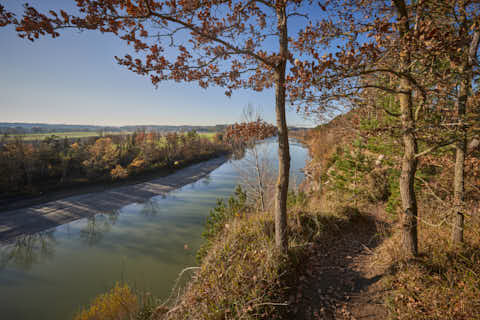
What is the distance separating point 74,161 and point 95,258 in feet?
64.2

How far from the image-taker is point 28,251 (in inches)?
432

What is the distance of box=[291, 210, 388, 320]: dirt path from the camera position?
318 cm

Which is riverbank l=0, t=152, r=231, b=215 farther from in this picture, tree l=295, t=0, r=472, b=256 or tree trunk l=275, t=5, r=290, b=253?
tree l=295, t=0, r=472, b=256

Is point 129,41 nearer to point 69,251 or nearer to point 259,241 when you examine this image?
point 259,241

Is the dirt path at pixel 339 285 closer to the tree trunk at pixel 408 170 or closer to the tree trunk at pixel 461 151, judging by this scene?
the tree trunk at pixel 408 170

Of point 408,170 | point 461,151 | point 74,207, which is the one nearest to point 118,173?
point 74,207

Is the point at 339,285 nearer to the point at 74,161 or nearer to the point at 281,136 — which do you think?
the point at 281,136

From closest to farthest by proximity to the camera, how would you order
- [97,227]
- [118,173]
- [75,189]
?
[97,227]
[75,189]
[118,173]

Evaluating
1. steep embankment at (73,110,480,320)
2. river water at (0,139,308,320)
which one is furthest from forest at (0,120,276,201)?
river water at (0,139,308,320)

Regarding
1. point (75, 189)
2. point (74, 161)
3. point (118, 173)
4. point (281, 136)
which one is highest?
point (281, 136)

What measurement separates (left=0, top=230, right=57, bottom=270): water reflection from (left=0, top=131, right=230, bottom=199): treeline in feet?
30.3

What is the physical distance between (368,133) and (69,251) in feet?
51.2

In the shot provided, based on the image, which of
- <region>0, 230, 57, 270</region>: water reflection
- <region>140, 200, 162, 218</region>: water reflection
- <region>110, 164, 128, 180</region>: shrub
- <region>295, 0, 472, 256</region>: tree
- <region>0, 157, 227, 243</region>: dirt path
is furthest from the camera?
<region>110, 164, 128, 180</region>: shrub

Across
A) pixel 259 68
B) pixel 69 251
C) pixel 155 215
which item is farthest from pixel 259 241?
pixel 155 215
